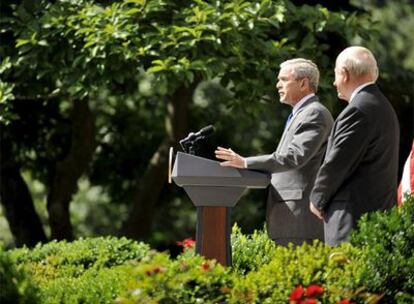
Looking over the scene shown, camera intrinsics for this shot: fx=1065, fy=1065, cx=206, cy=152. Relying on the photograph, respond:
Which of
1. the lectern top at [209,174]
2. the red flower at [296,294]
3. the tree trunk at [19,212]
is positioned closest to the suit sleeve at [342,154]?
the lectern top at [209,174]

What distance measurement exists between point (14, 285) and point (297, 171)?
7.10ft

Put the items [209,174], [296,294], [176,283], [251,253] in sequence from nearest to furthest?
[296,294]
[176,283]
[209,174]
[251,253]

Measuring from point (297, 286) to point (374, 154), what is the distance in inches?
41.4

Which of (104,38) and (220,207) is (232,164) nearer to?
(220,207)

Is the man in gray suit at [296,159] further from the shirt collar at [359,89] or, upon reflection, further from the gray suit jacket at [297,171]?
the shirt collar at [359,89]

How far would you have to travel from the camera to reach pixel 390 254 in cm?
616

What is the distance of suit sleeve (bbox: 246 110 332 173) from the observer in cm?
677

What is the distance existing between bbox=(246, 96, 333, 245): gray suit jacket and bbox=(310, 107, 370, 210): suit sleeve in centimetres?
28

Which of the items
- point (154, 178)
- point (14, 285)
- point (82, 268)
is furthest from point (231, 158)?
point (154, 178)

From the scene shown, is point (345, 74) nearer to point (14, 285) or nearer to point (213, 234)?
point (213, 234)

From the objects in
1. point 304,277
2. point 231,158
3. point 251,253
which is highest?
point 231,158

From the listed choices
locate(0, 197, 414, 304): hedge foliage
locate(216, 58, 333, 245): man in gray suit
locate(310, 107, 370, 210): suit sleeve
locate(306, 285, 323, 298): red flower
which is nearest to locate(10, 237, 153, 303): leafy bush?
locate(0, 197, 414, 304): hedge foliage

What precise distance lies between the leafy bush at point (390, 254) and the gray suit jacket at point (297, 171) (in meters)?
0.70

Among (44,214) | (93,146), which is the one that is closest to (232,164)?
(93,146)
